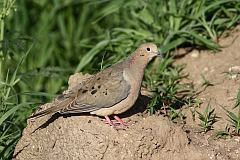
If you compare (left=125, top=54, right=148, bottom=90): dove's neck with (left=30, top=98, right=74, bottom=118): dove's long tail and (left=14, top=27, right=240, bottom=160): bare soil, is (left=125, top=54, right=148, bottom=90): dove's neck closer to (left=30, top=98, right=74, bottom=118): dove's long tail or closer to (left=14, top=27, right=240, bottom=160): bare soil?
(left=14, top=27, right=240, bottom=160): bare soil

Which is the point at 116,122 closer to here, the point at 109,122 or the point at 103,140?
the point at 109,122

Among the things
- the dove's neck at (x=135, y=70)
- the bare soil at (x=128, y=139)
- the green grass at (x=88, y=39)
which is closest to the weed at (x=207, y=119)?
the bare soil at (x=128, y=139)

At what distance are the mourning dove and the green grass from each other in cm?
32

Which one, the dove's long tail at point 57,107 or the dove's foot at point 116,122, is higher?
the dove's long tail at point 57,107

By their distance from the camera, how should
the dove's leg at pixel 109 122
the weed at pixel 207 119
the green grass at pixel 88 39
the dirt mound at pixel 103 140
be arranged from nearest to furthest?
the dirt mound at pixel 103 140 < the dove's leg at pixel 109 122 < the weed at pixel 207 119 < the green grass at pixel 88 39

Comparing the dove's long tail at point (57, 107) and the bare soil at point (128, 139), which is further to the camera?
the dove's long tail at point (57, 107)

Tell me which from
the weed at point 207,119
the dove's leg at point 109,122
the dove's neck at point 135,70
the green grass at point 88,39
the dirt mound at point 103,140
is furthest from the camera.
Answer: the green grass at point 88,39

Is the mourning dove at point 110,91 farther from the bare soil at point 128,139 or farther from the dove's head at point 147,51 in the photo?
the bare soil at point 128,139

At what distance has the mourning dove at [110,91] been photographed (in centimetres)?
652

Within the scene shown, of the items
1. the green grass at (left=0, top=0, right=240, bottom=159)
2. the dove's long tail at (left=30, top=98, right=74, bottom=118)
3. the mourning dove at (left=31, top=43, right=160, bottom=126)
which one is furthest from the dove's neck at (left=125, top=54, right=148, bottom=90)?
the dove's long tail at (left=30, top=98, right=74, bottom=118)

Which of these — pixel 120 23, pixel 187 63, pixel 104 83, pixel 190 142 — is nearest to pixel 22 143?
pixel 104 83

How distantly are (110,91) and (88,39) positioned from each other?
2.70m

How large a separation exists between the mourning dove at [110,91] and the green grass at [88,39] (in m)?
0.32

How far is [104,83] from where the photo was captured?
6652mm
